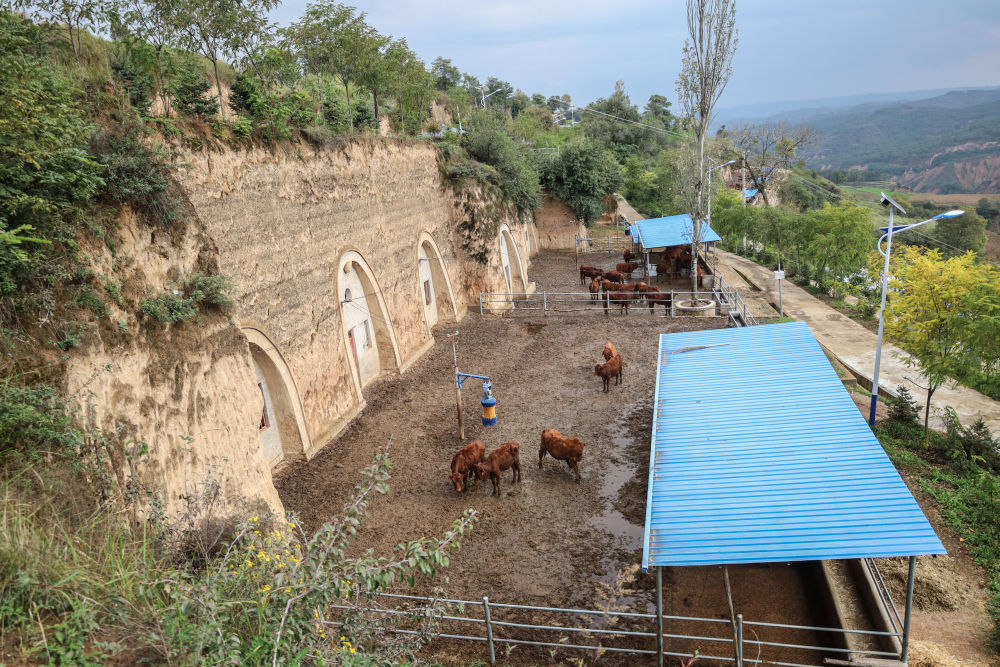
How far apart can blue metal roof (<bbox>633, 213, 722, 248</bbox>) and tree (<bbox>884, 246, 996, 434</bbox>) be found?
1331cm

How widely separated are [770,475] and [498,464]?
5353 mm

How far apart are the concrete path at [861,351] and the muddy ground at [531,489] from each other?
23.6ft

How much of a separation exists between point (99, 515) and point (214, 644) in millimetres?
3321

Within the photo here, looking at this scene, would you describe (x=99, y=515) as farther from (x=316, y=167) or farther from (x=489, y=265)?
(x=489, y=265)

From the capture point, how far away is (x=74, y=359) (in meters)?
7.61

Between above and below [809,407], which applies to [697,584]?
below

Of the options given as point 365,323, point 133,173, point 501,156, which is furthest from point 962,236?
point 133,173

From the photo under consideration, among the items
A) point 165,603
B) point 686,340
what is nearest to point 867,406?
point 686,340

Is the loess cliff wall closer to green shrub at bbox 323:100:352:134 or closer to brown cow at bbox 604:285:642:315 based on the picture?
green shrub at bbox 323:100:352:134

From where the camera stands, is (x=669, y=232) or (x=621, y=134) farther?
(x=621, y=134)

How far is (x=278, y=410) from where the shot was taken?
44.4 feet

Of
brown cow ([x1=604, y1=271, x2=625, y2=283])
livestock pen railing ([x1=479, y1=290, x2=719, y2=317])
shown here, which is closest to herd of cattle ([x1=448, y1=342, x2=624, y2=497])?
livestock pen railing ([x1=479, y1=290, x2=719, y2=317])

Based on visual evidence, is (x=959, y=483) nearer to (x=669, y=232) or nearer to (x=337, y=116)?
(x=337, y=116)

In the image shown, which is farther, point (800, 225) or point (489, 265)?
point (800, 225)
